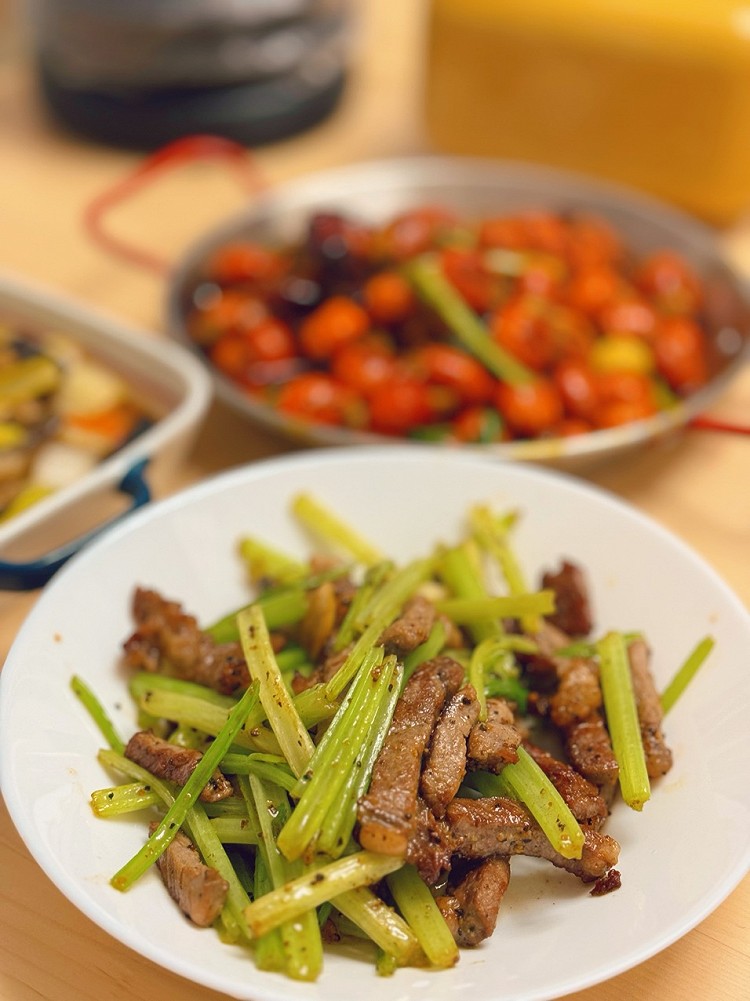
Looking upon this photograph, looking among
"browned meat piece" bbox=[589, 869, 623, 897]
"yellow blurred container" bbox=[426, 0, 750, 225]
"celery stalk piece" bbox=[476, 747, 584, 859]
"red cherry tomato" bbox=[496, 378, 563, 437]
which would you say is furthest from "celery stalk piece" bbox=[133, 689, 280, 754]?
"yellow blurred container" bbox=[426, 0, 750, 225]

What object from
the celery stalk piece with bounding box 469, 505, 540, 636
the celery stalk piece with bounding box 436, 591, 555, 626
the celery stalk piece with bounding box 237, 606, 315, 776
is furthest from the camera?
the celery stalk piece with bounding box 469, 505, 540, 636

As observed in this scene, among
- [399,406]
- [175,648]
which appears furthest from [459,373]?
[175,648]

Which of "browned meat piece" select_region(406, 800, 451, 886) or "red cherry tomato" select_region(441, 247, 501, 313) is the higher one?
"red cherry tomato" select_region(441, 247, 501, 313)

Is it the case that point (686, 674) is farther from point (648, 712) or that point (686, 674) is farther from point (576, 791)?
point (576, 791)

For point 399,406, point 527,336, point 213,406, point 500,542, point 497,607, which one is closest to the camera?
point 497,607

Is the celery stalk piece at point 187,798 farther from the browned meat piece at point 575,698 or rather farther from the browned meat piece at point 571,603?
the browned meat piece at point 571,603

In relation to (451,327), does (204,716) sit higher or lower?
lower

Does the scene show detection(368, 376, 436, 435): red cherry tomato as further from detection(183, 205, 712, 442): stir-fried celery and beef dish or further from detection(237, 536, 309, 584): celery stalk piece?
detection(237, 536, 309, 584): celery stalk piece
